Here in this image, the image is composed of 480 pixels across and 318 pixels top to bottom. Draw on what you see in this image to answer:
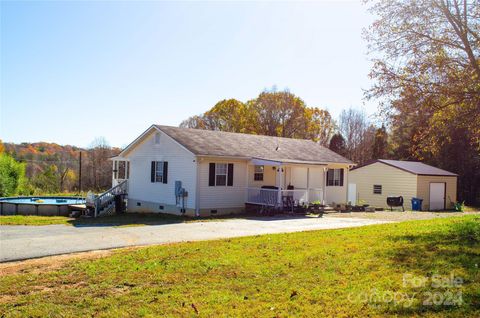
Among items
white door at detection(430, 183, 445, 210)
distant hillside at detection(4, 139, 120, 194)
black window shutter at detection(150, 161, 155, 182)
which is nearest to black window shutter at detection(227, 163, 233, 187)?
black window shutter at detection(150, 161, 155, 182)

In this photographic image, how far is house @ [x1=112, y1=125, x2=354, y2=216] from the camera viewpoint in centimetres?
2217

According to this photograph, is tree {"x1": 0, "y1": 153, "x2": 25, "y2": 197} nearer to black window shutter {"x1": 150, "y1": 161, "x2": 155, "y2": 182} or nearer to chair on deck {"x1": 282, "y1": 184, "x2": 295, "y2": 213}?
black window shutter {"x1": 150, "y1": 161, "x2": 155, "y2": 182}

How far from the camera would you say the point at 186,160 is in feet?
73.7

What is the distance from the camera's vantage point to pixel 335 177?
2850 cm

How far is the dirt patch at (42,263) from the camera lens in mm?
8898

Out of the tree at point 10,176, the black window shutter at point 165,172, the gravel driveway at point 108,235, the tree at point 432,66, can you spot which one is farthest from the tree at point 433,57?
the tree at point 10,176

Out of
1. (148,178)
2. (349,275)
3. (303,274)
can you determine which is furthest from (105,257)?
(148,178)

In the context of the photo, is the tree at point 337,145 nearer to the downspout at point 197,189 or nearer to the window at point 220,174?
the window at point 220,174

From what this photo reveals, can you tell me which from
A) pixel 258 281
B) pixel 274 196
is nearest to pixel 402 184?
pixel 274 196

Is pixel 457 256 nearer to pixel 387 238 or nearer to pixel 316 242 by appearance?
pixel 387 238

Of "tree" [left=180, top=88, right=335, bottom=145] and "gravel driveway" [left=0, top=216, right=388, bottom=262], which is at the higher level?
"tree" [left=180, top=88, right=335, bottom=145]

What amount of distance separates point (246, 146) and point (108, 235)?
41.9ft

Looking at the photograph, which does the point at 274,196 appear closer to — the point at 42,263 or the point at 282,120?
the point at 42,263

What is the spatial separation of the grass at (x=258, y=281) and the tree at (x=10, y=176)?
965 inches
